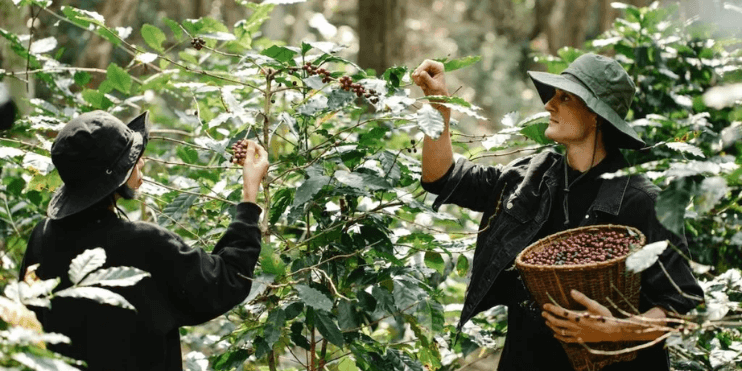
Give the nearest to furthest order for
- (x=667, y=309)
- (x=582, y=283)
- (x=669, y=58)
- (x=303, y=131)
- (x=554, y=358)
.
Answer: (x=582, y=283) → (x=667, y=309) → (x=554, y=358) → (x=303, y=131) → (x=669, y=58)

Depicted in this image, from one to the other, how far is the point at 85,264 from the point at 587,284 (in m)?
1.23

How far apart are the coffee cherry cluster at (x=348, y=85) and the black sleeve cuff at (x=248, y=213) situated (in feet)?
1.62

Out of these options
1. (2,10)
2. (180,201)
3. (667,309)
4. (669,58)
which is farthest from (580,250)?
(2,10)

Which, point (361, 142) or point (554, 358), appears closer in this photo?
point (554, 358)

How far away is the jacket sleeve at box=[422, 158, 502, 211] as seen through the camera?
2.90 metres

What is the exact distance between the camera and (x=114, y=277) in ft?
6.39

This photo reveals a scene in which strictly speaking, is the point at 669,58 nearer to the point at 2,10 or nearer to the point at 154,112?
the point at 154,112

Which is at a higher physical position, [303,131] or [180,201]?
[303,131]

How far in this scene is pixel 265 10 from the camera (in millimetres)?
3297

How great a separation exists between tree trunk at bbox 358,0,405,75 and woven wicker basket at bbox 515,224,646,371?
216 inches

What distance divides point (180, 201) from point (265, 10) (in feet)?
2.63

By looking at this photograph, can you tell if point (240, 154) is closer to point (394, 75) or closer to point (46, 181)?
point (394, 75)

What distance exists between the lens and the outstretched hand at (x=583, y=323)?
2240 mm

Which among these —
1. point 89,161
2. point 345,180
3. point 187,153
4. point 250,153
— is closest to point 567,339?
point 345,180
